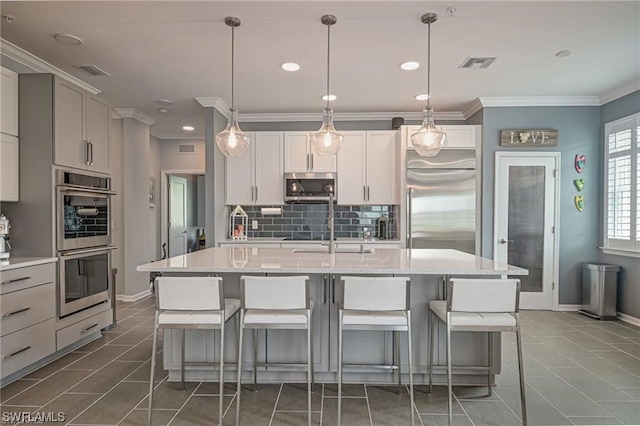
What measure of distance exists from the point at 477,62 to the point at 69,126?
3822 millimetres

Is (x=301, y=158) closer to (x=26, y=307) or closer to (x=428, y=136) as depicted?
(x=428, y=136)

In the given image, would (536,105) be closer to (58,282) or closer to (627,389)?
(627,389)

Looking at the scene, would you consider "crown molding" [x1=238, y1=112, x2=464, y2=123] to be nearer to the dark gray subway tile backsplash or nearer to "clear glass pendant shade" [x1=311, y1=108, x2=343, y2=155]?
the dark gray subway tile backsplash

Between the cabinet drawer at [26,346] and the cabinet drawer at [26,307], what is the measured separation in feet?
0.16

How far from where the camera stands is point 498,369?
2674mm

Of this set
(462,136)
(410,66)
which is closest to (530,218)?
(462,136)

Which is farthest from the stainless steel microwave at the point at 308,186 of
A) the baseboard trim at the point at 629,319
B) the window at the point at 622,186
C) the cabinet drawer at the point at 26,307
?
the baseboard trim at the point at 629,319

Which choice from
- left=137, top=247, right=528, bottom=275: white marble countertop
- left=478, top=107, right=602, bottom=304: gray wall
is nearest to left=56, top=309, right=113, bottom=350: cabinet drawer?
left=137, top=247, right=528, bottom=275: white marble countertop

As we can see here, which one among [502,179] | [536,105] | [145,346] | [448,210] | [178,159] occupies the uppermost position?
[536,105]

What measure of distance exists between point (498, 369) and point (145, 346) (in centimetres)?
306

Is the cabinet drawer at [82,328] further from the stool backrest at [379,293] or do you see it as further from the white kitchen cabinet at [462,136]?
the white kitchen cabinet at [462,136]

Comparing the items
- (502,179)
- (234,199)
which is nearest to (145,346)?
(234,199)

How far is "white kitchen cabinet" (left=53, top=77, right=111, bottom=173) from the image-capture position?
325 centimetres

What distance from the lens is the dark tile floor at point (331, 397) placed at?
7.63 ft
